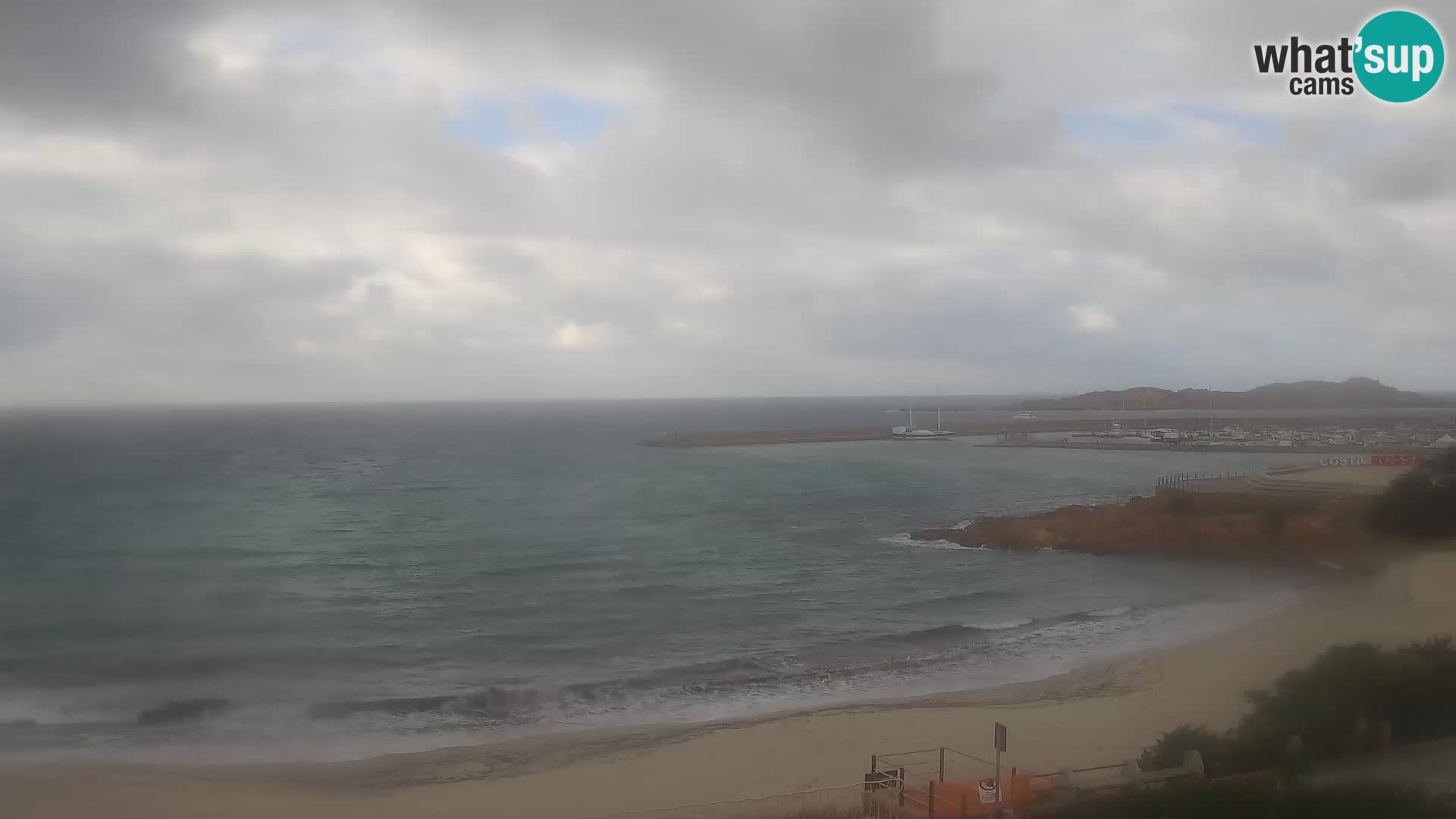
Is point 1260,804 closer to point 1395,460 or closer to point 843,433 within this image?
point 1395,460

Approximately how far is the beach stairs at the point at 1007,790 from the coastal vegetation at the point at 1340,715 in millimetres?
376

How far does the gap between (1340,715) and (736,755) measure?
626 cm

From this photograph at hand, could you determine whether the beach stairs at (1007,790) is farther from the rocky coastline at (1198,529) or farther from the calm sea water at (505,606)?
the rocky coastline at (1198,529)

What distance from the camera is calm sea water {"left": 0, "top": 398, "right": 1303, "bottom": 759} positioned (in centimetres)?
1270

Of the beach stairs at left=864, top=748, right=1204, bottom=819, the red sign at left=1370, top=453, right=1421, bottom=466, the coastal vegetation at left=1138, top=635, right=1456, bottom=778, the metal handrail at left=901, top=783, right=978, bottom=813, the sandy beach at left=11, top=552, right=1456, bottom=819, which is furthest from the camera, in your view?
the red sign at left=1370, top=453, right=1421, bottom=466

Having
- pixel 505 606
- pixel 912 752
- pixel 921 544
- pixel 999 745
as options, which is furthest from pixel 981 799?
pixel 921 544

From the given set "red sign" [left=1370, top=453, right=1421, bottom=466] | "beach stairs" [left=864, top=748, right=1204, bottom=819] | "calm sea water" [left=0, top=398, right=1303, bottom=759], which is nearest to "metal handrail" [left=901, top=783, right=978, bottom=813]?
"beach stairs" [left=864, top=748, right=1204, bottom=819]

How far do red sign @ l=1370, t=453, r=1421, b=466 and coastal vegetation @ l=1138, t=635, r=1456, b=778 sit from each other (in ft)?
14.1

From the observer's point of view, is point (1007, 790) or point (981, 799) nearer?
point (981, 799)

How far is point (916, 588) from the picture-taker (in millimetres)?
20531

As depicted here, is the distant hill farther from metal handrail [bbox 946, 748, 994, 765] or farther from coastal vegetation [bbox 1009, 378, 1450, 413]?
metal handrail [bbox 946, 748, 994, 765]

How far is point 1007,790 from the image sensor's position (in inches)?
281

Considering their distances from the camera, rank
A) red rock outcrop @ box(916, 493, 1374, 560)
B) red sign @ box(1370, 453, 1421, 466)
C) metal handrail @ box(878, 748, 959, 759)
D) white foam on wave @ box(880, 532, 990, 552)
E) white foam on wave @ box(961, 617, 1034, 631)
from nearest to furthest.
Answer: metal handrail @ box(878, 748, 959, 759), red sign @ box(1370, 453, 1421, 466), red rock outcrop @ box(916, 493, 1374, 560), white foam on wave @ box(961, 617, 1034, 631), white foam on wave @ box(880, 532, 990, 552)

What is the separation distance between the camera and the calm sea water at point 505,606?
12695mm
